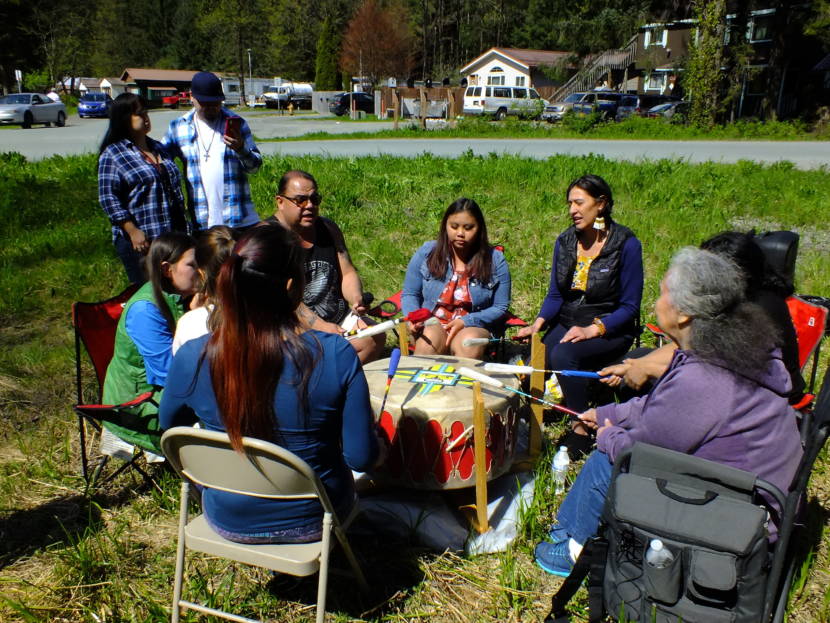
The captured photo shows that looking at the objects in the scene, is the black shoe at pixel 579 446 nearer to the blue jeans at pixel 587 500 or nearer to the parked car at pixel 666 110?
the blue jeans at pixel 587 500

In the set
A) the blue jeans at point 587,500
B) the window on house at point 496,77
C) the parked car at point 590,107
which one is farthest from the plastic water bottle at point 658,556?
the window on house at point 496,77

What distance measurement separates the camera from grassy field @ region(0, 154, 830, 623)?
267 centimetres

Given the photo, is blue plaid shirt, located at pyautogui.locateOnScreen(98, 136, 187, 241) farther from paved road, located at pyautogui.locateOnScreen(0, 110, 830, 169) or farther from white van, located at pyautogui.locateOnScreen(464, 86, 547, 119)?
white van, located at pyautogui.locateOnScreen(464, 86, 547, 119)

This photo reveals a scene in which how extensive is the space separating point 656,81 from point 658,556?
140 ft

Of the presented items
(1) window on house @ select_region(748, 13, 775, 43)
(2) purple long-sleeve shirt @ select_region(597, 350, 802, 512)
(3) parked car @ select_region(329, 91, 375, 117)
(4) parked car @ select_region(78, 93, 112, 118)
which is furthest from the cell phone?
(3) parked car @ select_region(329, 91, 375, 117)

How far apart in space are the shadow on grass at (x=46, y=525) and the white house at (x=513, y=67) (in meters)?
48.8

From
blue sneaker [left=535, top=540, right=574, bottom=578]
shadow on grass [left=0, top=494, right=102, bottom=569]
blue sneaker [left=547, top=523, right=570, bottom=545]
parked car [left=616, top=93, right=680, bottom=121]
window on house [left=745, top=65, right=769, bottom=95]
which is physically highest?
window on house [left=745, top=65, right=769, bottom=95]

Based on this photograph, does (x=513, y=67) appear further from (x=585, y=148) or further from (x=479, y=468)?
(x=479, y=468)

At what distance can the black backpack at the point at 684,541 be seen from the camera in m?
2.04

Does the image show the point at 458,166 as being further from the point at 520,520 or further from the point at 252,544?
the point at 252,544

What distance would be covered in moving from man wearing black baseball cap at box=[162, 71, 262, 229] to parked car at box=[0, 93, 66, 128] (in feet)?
81.5

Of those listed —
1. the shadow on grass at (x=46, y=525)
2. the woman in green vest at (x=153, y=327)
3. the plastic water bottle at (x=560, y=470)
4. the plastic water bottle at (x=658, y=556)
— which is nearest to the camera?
the plastic water bottle at (x=658, y=556)

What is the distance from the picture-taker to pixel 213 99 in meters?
4.31

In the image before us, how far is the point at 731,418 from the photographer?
2.19m
